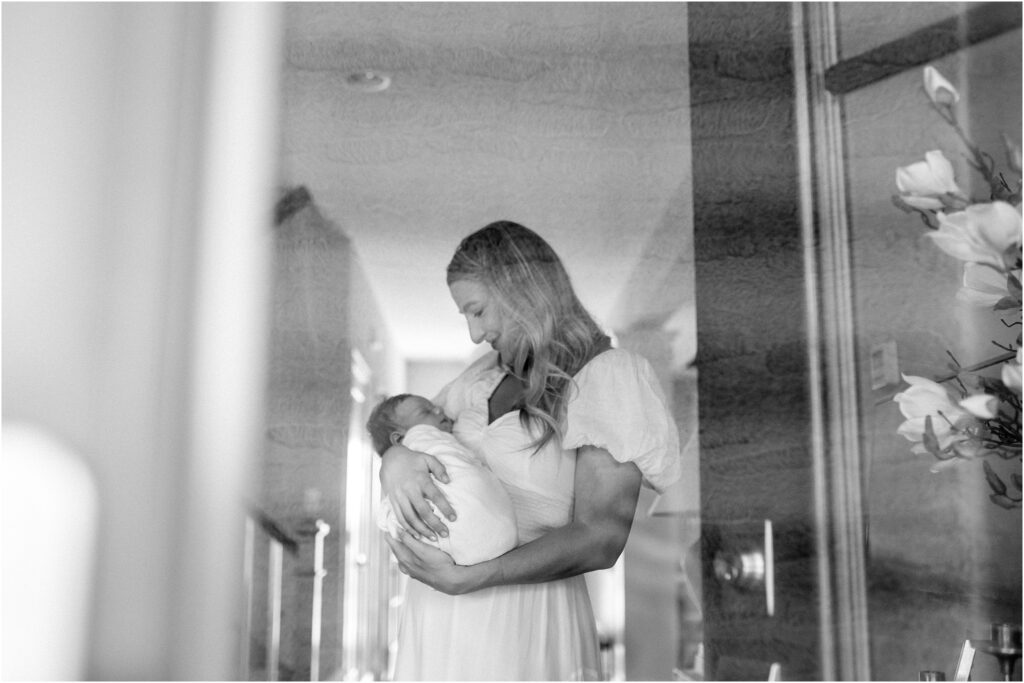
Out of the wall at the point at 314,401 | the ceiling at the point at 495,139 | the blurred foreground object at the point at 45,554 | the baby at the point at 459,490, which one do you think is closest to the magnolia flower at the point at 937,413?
the ceiling at the point at 495,139

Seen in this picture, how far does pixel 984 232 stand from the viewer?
3.00 ft

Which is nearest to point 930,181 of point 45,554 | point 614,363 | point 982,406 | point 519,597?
point 982,406

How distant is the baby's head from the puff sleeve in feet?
0.45

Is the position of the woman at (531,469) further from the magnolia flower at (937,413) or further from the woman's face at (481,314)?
the magnolia flower at (937,413)

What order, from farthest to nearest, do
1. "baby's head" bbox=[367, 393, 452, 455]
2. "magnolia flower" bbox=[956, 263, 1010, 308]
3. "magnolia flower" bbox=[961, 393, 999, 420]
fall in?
"baby's head" bbox=[367, 393, 452, 455] < "magnolia flower" bbox=[956, 263, 1010, 308] < "magnolia flower" bbox=[961, 393, 999, 420]

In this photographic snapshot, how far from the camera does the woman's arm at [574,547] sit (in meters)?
1.08

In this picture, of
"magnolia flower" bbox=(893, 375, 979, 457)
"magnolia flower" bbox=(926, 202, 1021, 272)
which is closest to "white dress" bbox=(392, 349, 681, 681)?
"magnolia flower" bbox=(893, 375, 979, 457)

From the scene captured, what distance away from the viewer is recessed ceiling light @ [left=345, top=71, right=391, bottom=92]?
1176 mm

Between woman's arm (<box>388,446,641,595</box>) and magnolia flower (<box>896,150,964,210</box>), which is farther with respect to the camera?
woman's arm (<box>388,446,641,595</box>)

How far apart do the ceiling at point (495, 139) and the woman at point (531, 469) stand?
4 centimetres

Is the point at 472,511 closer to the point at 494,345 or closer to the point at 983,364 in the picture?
the point at 494,345

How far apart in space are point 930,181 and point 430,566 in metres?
0.61

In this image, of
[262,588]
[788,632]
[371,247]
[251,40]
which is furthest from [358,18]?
[788,632]

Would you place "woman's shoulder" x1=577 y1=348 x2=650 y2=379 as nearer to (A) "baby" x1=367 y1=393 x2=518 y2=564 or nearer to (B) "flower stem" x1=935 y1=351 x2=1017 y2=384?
(A) "baby" x1=367 y1=393 x2=518 y2=564
